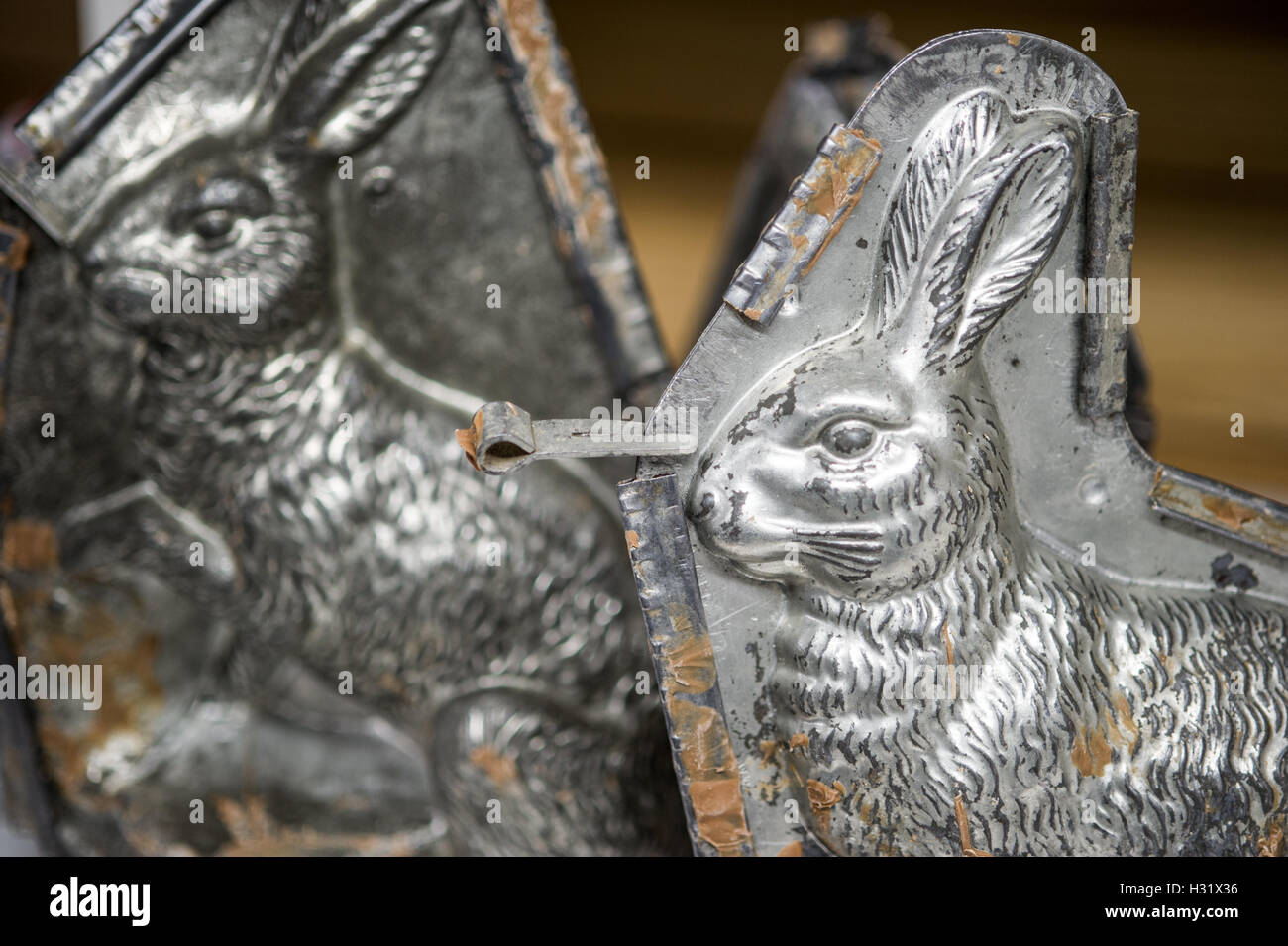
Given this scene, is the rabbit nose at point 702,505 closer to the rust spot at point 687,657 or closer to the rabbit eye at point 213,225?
the rust spot at point 687,657

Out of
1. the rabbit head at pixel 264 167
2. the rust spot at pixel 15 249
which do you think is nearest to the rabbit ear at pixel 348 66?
the rabbit head at pixel 264 167

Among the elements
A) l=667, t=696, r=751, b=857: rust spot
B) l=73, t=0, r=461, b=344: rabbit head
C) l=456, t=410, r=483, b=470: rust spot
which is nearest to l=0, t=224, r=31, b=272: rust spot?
l=73, t=0, r=461, b=344: rabbit head

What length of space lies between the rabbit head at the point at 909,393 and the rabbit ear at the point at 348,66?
316 mm

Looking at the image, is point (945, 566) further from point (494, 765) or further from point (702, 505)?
point (494, 765)

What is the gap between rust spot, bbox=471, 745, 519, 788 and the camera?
2.85 feet

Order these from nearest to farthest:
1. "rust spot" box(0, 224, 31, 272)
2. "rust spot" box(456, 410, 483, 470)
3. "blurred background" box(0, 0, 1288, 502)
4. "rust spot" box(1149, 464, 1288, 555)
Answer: "rust spot" box(456, 410, 483, 470) → "rust spot" box(1149, 464, 1288, 555) → "rust spot" box(0, 224, 31, 272) → "blurred background" box(0, 0, 1288, 502)

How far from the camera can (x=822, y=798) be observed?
699 mm

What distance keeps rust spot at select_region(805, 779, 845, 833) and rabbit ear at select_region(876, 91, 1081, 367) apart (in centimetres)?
21

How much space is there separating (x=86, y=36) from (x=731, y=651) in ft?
3.05

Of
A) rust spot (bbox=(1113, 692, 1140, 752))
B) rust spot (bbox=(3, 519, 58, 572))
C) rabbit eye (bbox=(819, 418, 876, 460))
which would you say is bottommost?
rust spot (bbox=(1113, 692, 1140, 752))

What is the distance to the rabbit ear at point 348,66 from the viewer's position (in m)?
0.82

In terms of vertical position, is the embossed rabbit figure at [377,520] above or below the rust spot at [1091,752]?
above

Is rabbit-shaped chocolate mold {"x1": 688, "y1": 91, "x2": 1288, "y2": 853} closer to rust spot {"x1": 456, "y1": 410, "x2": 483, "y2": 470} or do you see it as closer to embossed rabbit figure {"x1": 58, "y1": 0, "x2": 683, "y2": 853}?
rust spot {"x1": 456, "y1": 410, "x2": 483, "y2": 470}

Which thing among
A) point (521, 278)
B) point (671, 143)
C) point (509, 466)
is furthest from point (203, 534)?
point (671, 143)
